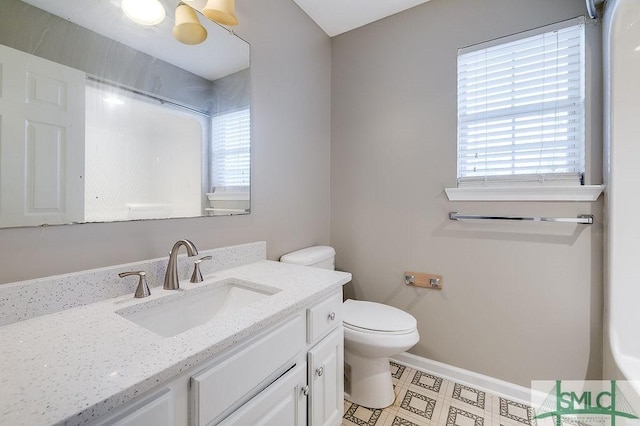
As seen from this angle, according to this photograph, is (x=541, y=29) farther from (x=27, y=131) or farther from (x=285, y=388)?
(x=27, y=131)

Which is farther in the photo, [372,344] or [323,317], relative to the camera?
[372,344]

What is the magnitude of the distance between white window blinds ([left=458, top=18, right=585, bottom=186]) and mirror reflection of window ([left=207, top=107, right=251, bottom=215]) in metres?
1.29

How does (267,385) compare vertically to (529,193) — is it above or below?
below

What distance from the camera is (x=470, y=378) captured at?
5.59 ft

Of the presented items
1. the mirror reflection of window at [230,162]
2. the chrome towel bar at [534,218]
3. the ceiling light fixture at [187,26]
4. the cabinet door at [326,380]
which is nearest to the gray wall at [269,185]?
the mirror reflection of window at [230,162]

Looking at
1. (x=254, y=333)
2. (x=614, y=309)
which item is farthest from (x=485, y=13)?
(x=254, y=333)

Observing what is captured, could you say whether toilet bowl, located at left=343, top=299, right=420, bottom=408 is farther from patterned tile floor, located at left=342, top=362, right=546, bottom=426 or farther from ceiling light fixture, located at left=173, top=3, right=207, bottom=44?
ceiling light fixture, located at left=173, top=3, right=207, bottom=44

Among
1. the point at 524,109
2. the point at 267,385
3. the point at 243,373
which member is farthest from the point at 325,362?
the point at 524,109

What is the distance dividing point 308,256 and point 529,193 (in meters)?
1.29

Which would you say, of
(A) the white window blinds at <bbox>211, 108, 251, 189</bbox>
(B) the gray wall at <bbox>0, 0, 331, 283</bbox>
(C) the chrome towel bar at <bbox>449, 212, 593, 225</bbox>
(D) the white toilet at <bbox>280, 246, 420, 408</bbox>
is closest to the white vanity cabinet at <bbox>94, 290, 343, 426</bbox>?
(D) the white toilet at <bbox>280, 246, 420, 408</bbox>

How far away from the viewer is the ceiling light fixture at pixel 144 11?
1.03m

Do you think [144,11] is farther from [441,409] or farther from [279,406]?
[441,409]

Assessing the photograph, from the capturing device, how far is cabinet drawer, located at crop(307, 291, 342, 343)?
41.0 inches

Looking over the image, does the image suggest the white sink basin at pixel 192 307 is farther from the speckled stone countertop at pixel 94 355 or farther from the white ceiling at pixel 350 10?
the white ceiling at pixel 350 10
